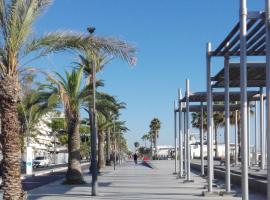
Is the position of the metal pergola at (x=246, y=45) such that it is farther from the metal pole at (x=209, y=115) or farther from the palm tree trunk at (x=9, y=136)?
the palm tree trunk at (x=9, y=136)

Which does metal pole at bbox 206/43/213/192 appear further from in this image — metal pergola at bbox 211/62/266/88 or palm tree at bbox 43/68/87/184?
palm tree at bbox 43/68/87/184

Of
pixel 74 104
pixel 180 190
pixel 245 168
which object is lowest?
pixel 180 190

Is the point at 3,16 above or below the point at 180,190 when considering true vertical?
above

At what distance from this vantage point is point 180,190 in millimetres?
23766

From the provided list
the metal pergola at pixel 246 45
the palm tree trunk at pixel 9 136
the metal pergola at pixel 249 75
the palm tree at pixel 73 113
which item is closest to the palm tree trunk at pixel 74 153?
the palm tree at pixel 73 113

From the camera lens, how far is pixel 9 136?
535 inches

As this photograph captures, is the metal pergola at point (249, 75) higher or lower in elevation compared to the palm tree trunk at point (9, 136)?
higher

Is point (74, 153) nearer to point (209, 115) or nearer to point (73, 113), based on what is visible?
point (73, 113)

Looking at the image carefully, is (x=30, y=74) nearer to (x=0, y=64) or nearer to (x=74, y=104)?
(x=0, y=64)

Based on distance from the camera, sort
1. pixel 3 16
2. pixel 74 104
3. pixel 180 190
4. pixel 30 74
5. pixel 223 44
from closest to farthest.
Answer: pixel 3 16 < pixel 30 74 < pixel 223 44 < pixel 180 190 < pixel 74 104

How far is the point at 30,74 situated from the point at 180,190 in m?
10.9

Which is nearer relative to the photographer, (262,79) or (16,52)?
(16,52)

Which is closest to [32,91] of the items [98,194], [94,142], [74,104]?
[74,104]

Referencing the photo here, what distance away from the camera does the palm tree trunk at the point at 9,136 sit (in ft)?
44.5
